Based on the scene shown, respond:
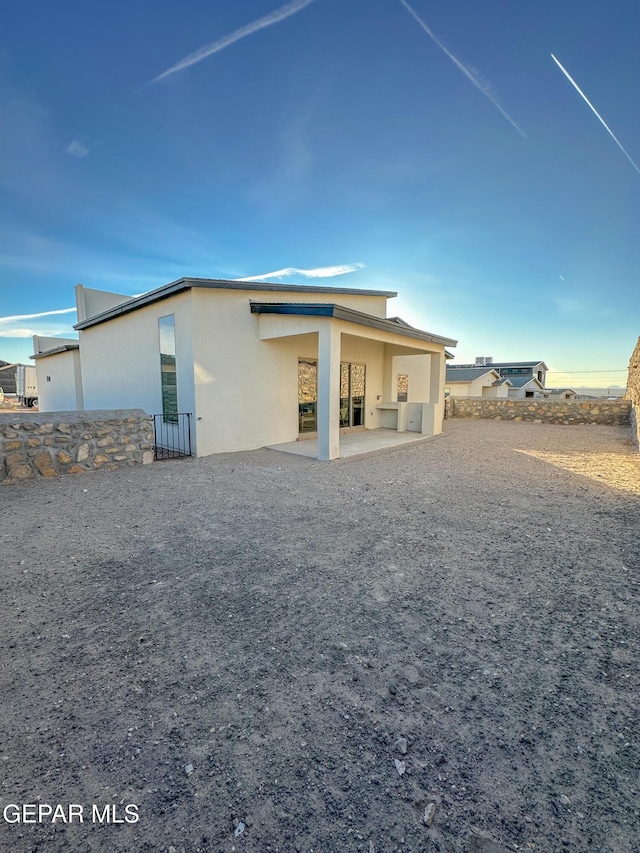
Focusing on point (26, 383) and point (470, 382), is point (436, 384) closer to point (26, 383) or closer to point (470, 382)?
point (470, 382)

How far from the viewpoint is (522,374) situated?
4675 centimetres

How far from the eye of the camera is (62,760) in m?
1.63

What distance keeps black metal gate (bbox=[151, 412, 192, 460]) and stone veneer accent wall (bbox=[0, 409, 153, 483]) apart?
0.75m

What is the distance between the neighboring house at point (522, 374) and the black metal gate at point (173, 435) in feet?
121

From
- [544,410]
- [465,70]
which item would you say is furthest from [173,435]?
[544,410]

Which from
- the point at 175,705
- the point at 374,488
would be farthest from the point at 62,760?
the point at 374,488

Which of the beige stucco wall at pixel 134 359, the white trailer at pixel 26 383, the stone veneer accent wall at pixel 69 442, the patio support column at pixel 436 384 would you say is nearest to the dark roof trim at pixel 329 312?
the beige stucco wall at pixel 134 359

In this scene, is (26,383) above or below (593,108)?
below

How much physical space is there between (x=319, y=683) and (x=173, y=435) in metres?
8.15

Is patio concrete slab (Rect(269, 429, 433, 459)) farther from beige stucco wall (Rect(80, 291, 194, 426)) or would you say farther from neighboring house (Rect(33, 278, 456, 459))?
beige stucco wall (Rect(80, 291, 194, 426))

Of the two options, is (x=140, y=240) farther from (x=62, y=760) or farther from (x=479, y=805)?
(x=479, y=805)

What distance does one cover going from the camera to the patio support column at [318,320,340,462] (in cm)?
775

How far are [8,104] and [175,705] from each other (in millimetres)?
12741

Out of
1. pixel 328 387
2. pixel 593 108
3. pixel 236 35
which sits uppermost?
pixel 236 35
